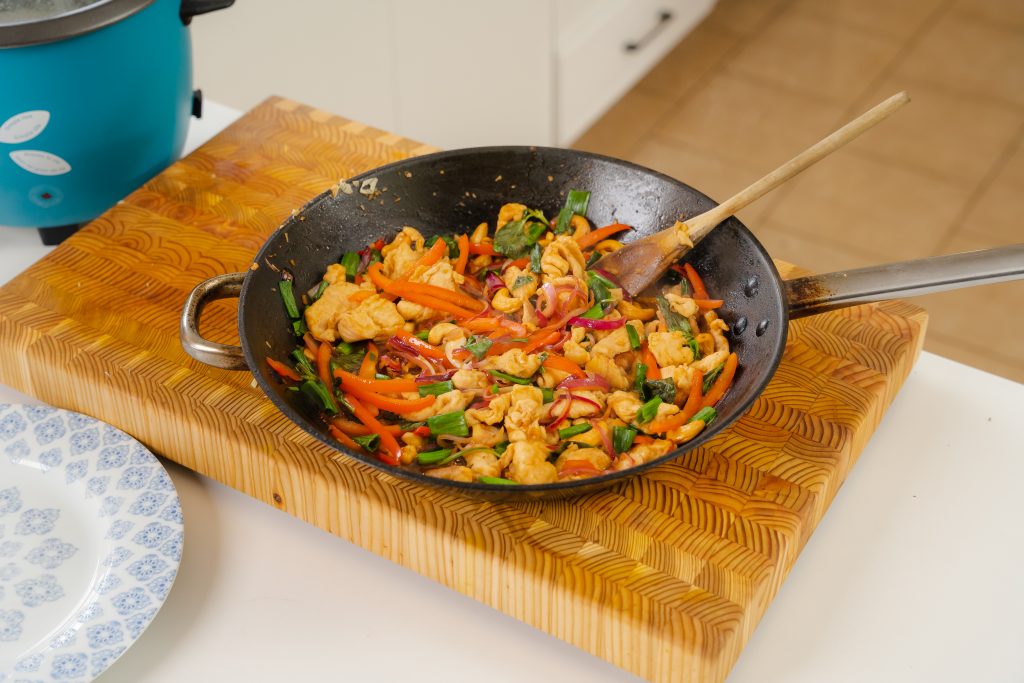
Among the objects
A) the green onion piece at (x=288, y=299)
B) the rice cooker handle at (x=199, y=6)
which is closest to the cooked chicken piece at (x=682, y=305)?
the green onion piece at (x=288, y=299)

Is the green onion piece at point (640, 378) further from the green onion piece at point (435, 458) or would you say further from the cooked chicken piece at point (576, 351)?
the green onion piece at point (435, 458)

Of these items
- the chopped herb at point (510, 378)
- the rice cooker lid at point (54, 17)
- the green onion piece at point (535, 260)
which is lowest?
the chopped herb at point (510, 378)

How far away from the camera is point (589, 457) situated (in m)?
1.11

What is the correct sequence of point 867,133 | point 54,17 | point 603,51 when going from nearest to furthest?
point 54,17 → point 603,51 → point 867,133

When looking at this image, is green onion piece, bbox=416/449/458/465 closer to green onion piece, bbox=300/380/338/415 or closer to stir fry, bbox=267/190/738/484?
stir fry, bbox=267/190/738/484

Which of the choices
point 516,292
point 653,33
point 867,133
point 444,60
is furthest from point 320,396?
point 867,133

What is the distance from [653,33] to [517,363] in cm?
228

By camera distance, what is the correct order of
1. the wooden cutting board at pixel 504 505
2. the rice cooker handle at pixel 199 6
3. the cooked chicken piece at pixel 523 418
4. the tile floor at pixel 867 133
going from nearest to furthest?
1. the wooden cutting board at pixel 504 505
2. the cooked chicken piece at pixel 523 418
3. the rice cooker handle at pixel 199 6
4. the tile floor at pixel 867 133

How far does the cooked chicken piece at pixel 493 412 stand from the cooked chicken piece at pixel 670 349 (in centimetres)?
19

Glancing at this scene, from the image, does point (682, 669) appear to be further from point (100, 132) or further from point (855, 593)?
point (100, 132)

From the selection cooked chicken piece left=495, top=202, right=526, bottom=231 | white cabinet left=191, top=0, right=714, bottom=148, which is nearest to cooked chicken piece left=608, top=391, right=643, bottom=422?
cooked chicken piece left=495, top=202, right=526, bottom=231

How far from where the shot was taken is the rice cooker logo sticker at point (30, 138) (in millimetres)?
1359

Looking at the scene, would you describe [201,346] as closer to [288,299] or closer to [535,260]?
[288,299]

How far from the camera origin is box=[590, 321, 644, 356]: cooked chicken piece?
1233mm
